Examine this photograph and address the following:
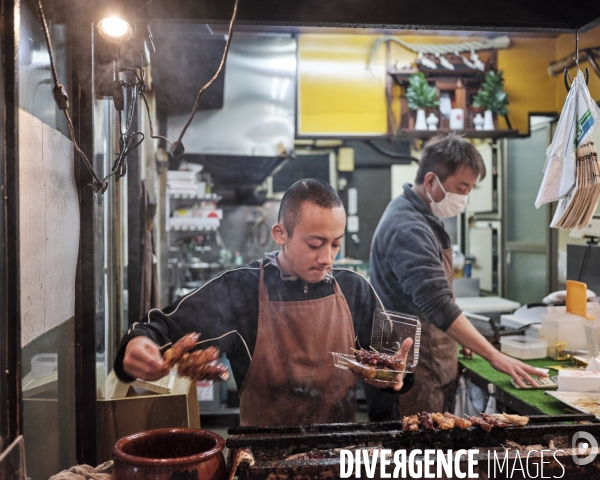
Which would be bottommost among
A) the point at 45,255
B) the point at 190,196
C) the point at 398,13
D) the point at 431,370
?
the point at 431,370

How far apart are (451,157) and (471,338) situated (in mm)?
1133

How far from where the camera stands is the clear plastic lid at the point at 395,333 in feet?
7.36

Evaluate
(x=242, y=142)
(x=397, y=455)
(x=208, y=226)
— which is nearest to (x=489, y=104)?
(x=242, y=142)

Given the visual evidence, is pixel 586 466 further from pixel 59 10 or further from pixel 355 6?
pixel 59 10

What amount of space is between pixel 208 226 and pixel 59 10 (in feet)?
12.7

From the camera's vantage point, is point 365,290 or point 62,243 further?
point 365,290

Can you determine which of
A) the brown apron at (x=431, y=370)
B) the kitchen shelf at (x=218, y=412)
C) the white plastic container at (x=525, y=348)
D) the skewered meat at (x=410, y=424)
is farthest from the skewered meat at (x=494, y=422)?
the kitchen shelf at (x=218, y=412)

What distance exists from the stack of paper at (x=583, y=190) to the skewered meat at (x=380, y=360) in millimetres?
1281

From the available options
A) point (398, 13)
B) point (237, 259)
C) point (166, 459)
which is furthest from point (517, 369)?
point (237, 259)

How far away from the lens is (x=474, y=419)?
1.95m

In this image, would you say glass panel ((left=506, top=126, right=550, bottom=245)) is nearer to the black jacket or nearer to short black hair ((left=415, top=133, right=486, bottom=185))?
short black hair ((left=415, top=133, right=486, bottom=185))

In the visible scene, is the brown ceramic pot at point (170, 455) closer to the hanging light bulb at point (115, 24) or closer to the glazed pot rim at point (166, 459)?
the glazed pot rim at point (166, 459)

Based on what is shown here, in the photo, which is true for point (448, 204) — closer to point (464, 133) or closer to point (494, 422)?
point (494, 422)

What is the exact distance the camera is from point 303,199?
236cm
